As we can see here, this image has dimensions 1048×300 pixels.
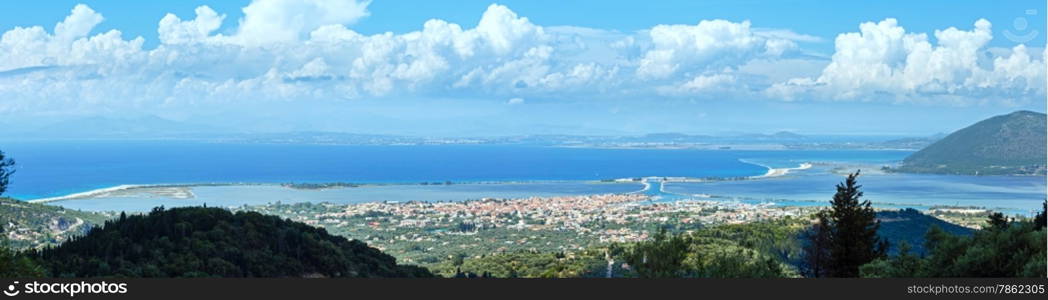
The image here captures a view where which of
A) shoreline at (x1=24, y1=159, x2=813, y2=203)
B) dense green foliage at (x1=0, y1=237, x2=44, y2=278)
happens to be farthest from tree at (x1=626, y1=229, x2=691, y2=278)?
shoreline at (x1=24, y1=159, x2=813, y2=203)

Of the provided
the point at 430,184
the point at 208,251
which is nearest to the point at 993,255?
the point at 208,251

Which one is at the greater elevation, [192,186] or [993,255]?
[192,186]

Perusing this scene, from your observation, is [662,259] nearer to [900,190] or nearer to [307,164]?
[900,190]

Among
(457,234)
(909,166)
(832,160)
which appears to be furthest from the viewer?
(832,160)

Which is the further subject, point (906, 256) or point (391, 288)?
point (906, 256)

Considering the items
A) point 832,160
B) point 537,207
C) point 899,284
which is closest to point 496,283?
point 899,284

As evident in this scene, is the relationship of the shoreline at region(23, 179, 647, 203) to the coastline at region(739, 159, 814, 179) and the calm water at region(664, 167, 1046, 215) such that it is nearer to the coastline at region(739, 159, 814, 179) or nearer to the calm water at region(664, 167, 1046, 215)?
the calm water at region(664, 167, 1046, 215)

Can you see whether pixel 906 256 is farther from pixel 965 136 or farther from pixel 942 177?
pixel 965 136
